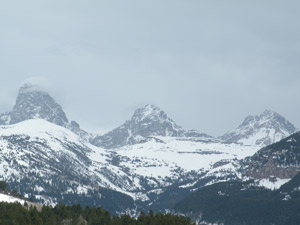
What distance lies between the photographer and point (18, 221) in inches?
7638

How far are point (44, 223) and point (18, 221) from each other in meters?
8.62

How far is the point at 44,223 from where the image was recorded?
649 feet
